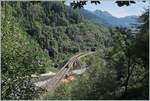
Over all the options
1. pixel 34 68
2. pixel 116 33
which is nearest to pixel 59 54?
pixel 34 68

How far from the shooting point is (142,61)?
6.93 metres

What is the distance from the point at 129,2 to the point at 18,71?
11708mm

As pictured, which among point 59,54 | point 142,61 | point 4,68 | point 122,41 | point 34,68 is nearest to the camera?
point 142,61

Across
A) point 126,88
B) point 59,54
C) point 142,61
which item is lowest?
point 59,54

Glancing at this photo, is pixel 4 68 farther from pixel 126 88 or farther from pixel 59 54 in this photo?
pixel 59 54

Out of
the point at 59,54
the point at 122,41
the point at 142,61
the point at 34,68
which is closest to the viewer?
the point at 142,61

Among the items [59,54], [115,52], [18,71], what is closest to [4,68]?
[18,71]

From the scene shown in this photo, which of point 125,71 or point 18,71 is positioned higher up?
point 125,71

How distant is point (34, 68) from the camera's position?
18.6 m

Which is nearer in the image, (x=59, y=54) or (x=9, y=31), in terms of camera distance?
(x=9, y=31)

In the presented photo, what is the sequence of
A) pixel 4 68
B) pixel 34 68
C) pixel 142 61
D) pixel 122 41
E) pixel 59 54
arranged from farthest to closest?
pixel 59 54
pixel 34 68
pixel 4 68
pixel 122 41
pixel 142 61

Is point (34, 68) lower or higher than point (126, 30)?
lower

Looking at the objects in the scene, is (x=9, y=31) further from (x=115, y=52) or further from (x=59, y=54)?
(x=59, y=54)

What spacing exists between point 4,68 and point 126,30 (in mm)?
10662
